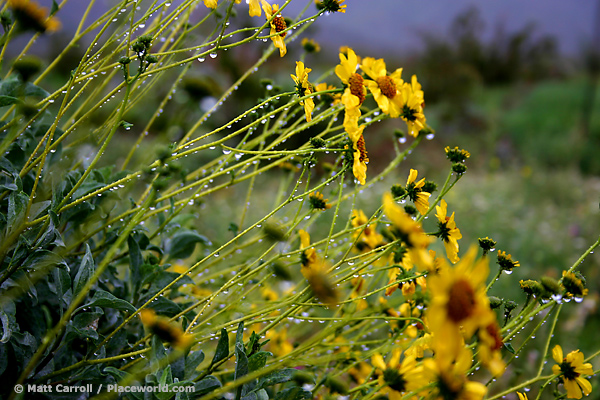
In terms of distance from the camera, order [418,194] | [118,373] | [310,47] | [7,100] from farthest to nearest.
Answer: [310,47] → [418,194] → [7,100] → [118,373]

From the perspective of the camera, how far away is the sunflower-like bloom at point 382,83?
0.81 meters

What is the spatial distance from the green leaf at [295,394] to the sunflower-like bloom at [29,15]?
30.0 inches

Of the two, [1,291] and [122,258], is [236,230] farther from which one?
[1,291]

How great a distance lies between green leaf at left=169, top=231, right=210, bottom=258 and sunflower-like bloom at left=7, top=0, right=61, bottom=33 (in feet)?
1.56

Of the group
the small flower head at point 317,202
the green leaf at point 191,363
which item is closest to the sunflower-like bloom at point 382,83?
the small flower head at point 317,202

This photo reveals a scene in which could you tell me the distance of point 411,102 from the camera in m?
0.86

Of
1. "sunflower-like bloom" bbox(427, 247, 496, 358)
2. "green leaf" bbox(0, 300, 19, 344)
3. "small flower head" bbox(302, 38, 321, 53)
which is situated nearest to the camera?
"sunflower-like bloom" bbox(427, 247, 496, 358)

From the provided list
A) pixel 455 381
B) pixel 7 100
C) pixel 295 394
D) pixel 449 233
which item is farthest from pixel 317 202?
pixel 7 100

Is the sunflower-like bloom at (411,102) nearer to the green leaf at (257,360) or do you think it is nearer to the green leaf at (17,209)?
the green leaf at (257,360)

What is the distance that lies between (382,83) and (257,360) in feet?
1.73

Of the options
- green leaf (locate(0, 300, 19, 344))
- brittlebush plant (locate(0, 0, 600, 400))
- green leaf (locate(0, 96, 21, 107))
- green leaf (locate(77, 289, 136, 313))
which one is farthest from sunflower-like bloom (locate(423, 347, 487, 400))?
green leaf (locate(0, 96, 21, 107))

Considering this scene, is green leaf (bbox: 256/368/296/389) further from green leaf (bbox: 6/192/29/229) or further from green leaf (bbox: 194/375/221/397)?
green leaf (bbox: 6/192/29/229)

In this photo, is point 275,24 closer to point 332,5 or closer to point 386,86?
point 332,5

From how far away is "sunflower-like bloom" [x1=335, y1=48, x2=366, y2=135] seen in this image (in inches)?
28.5
